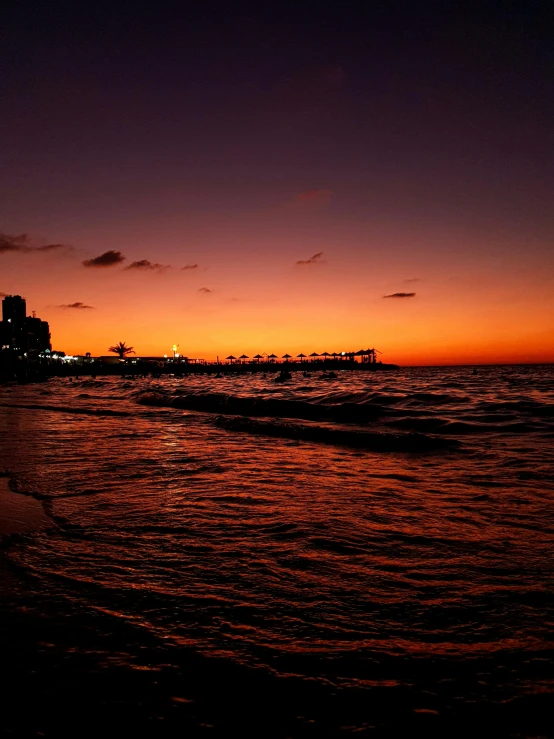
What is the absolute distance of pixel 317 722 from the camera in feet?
6.11

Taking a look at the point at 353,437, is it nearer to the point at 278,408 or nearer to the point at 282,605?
the point at 278,408

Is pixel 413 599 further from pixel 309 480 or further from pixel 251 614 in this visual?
pixel 309 480

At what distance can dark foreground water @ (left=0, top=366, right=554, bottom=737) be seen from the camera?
76.2 inches

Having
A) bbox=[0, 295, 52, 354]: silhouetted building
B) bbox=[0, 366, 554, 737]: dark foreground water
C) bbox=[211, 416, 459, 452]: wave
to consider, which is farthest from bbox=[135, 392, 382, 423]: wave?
bbox=[0, 295, 52, 354]: silhouetted building

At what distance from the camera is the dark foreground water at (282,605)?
194 cm

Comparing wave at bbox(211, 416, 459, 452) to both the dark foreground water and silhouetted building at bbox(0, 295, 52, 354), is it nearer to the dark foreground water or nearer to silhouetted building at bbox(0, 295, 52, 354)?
the dark foreground water

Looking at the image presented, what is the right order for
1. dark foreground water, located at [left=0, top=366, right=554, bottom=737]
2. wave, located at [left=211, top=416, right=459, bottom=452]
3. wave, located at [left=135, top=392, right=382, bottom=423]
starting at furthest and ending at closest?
wave, located at [left=135, top=392, right=382, bottom=423], wave, located at [left=211, top=416, right=459, bottom=452], dark foreground water, located at [left=0, top=366, right=554, bottom=737]

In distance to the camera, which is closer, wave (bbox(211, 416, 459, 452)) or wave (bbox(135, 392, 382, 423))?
wave (bbox(211, 416, 459, 452))

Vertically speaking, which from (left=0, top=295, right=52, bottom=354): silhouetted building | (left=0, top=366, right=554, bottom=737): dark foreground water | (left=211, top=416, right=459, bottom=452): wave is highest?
(left=0, top=295, right=52, bottom=354): silhouetted building

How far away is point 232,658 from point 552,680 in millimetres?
1560

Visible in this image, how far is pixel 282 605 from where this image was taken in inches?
111

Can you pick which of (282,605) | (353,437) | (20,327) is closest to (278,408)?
(353,437)

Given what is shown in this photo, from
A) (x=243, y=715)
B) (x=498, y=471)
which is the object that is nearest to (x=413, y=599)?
(x=243, y=715)

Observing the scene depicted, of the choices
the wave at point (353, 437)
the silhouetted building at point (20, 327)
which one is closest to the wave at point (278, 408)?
the wave at point (353, 437)
